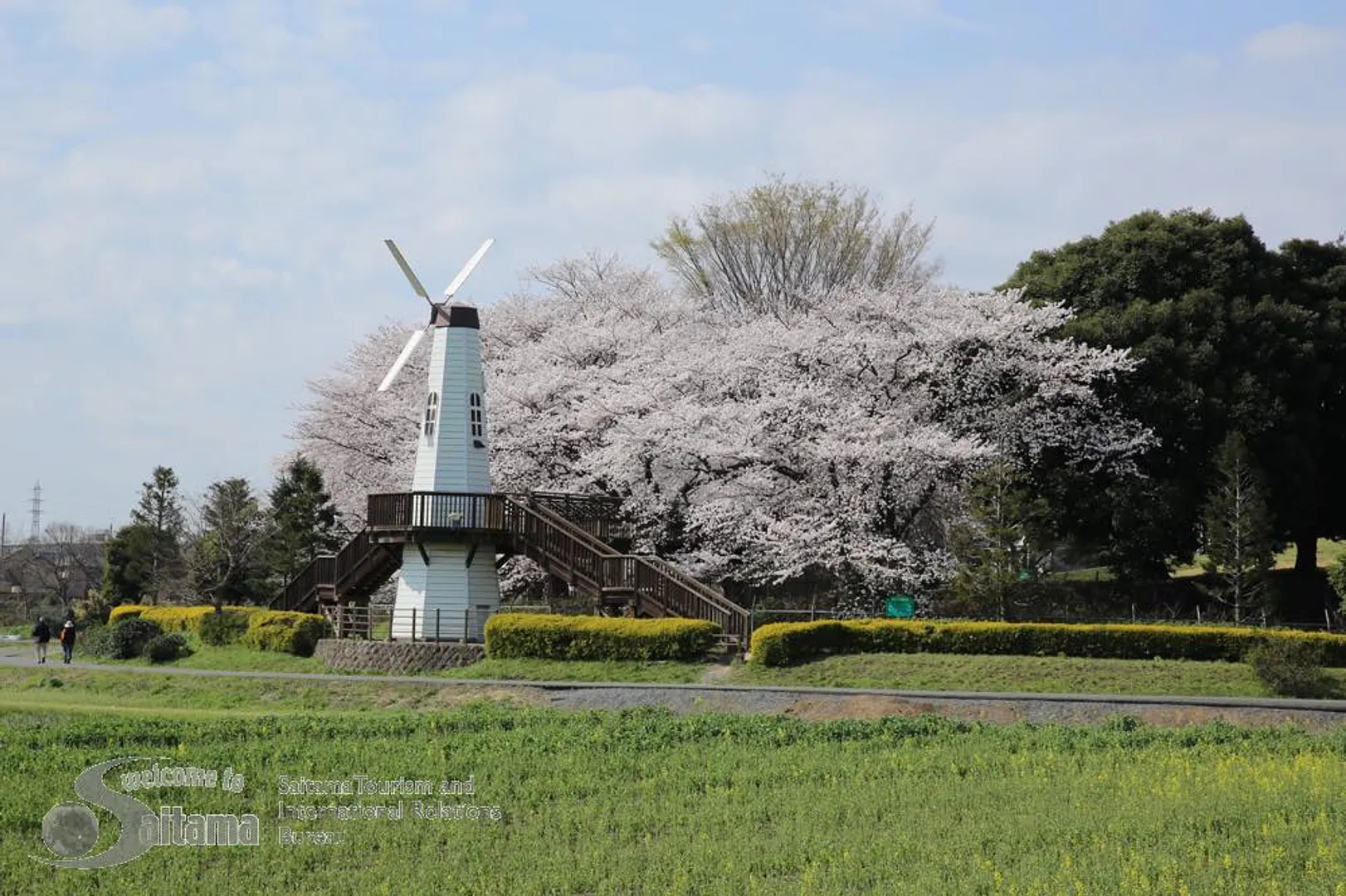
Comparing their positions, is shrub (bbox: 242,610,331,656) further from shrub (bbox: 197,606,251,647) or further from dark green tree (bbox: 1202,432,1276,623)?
dark green tree (bbox: 1202,432,1276,623)

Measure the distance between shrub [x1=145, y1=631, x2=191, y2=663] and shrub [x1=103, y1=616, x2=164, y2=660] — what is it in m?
1.02

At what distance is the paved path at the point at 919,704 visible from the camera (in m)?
21.8

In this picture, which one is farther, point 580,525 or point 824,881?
point 580,525

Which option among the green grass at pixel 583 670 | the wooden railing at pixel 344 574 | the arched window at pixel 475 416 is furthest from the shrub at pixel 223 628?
the green grass at pixel 583 670

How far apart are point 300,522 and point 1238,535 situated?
81.3 feet

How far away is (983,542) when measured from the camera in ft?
99.7

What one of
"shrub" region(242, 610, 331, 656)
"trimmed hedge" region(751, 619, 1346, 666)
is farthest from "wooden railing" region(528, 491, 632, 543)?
"trimmed hedge" region(751, 619, 1346, 666)

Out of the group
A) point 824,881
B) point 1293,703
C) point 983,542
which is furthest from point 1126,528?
point 824,881

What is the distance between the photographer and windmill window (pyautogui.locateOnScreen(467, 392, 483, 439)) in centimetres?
3325

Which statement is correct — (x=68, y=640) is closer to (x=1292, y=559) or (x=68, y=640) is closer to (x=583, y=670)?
(x=583, y=670)

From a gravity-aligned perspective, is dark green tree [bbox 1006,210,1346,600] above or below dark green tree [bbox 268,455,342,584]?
above

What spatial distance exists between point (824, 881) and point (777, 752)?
604 cm

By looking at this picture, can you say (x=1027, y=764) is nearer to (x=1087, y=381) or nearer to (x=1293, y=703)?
(x=1293, y=703)

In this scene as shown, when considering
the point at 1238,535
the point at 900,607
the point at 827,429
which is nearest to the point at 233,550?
the point at 827,429
